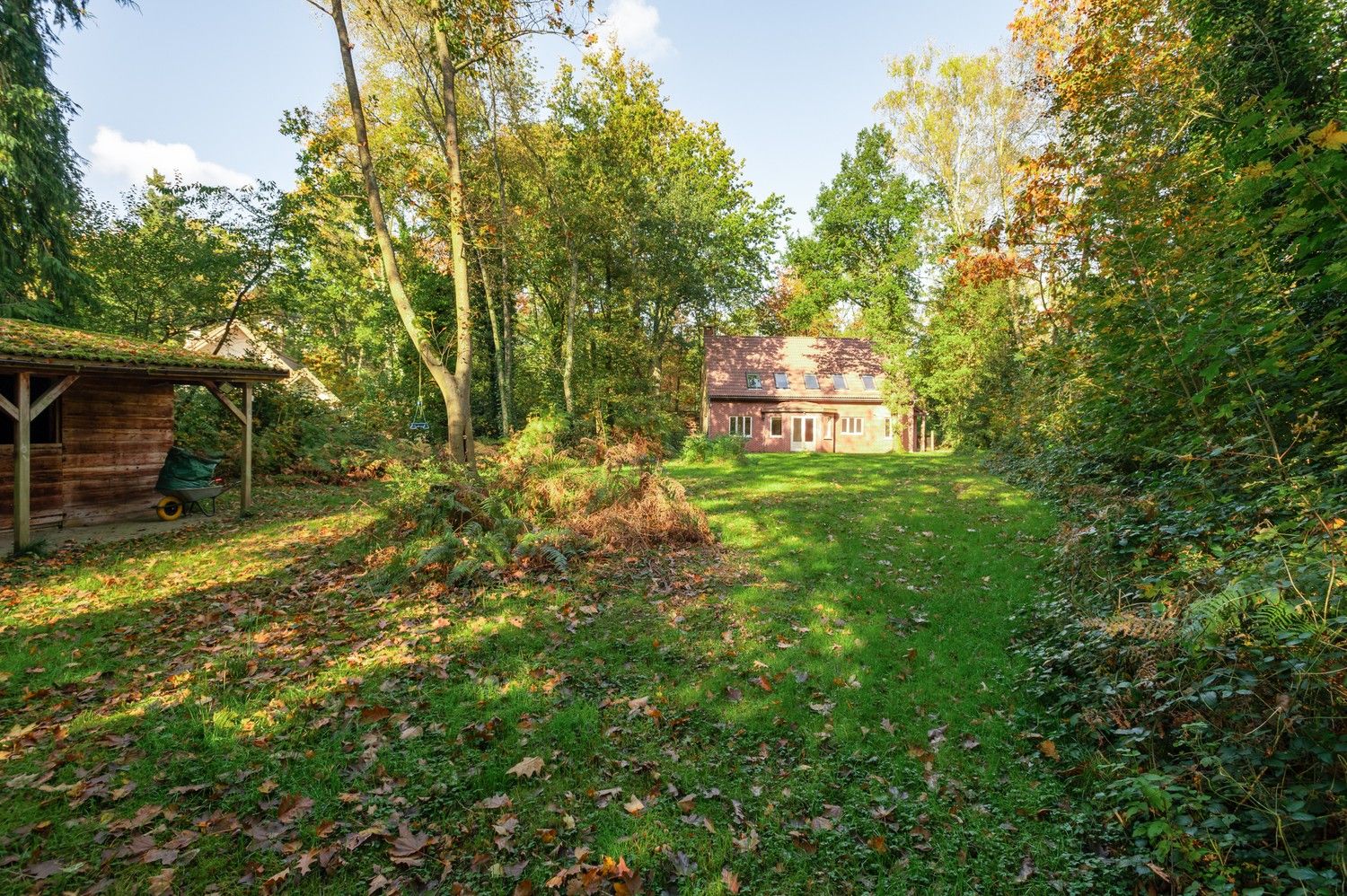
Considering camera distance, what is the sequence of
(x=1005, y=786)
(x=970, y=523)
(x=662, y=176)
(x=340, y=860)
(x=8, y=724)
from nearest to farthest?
(x=340, y=860) → (x=1005, y=786) → (x=8, y=724) → (x=970, y=523) → (x=662, y=176)

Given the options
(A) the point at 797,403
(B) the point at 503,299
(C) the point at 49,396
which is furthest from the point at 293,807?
(A) the point at 797,403

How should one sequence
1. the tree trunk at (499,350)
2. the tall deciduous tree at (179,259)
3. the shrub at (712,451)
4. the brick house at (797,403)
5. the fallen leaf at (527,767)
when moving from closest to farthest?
the fallen leaf at (527,767) < the tall deciduous tree at (179,259) < the shrub at (712,451) < the tree trunk at (499,350) < the brick house at (797,403)

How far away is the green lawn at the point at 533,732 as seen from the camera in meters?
2.96

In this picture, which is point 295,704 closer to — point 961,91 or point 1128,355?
point 1128,355

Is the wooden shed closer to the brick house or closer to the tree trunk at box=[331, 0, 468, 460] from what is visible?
the tree trunk at box=[331, 0, 468, 460]

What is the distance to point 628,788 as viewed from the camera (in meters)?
3.53

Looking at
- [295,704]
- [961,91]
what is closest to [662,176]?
[961,91]

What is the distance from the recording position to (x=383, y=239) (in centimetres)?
999

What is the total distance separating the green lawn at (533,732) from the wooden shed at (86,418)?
315cm

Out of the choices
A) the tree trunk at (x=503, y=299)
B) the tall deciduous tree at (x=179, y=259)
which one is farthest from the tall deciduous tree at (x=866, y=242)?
the tall deciduous tree at (x=179, y=259)

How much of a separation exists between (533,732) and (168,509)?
12074 mm

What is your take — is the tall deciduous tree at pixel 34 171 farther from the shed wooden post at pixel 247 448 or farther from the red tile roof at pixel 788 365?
the red tile roof at pixel 788 365

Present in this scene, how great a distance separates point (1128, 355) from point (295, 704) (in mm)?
8664

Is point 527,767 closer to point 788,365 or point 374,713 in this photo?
point 374,713
